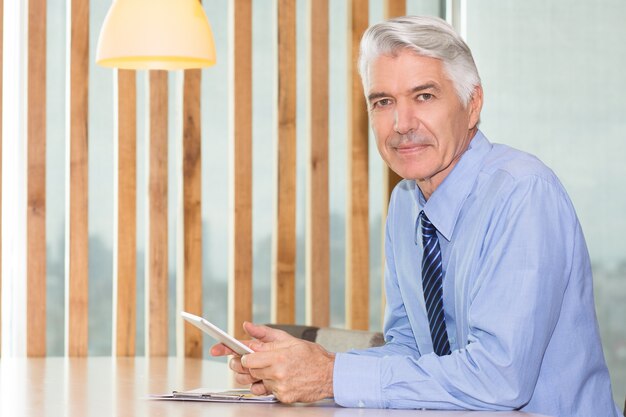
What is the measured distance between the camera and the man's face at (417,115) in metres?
2.11

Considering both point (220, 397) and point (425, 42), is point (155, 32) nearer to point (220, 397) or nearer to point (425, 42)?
point (425, 42)

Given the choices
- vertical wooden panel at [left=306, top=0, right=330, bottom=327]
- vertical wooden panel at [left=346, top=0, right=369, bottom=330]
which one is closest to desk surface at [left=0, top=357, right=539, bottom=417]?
vertical wooden panel at [left=306, top=0, right=330, bottom=327]

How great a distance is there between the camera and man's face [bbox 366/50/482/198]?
2113 millimetres

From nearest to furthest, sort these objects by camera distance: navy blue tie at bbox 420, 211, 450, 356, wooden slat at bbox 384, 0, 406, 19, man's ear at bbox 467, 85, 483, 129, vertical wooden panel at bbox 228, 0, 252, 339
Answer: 1. navy blue tie at bbox 420, 211, 450, 356
2. man's ear at bbox 467, 85, 483, 129
3. vertical wooden panel at bbox 228, 0, 252, 339
4. wooden slat at bbox 384, 0, 406, 19

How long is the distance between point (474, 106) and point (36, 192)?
7.39ft

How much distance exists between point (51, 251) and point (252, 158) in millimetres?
953

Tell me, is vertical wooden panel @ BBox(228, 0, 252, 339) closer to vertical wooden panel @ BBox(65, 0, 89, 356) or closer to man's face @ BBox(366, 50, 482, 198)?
vertical wooden panel @ BBox(65, 0, 89, 356)

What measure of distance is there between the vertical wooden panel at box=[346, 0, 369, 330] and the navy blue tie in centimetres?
223

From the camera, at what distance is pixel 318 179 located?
4305 mm

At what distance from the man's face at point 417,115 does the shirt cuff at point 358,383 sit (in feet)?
1.70

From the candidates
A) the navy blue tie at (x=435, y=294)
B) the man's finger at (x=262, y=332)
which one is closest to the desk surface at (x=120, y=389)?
the man's finger at (x=262, y=332)

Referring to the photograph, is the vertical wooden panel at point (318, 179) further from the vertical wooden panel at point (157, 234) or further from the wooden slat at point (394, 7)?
the vertical wooden panel at point (157, 234)

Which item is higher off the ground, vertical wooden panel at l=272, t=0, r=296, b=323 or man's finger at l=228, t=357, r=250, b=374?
vertical wooden panel at l=272, t=0, r=296, b=323

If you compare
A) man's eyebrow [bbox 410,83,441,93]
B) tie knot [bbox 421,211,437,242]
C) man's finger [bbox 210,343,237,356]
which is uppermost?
man's eyebrow [bbox 410,83,441,93]
